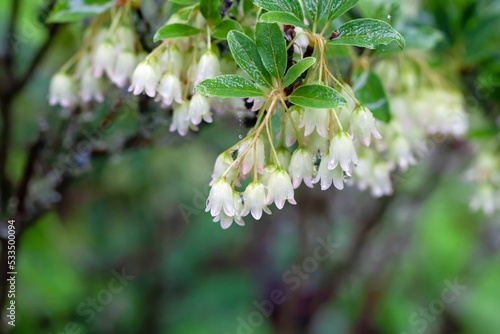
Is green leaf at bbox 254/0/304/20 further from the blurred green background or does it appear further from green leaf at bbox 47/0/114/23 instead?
the blurred green background

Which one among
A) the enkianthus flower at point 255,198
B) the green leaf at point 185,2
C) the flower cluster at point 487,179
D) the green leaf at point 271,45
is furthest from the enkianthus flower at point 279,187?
the flower cluster at point 487,179

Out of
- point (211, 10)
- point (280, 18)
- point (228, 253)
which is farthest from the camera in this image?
point (228, 253)

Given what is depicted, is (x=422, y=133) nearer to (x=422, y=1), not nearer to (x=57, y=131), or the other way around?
(x=422, y=1)

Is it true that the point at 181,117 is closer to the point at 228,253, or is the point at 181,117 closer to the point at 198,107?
the point at 198,107

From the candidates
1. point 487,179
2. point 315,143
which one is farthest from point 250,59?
point 487,179

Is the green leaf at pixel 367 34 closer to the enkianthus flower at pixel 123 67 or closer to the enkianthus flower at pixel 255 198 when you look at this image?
the enkianthus flower at pixel 255 198

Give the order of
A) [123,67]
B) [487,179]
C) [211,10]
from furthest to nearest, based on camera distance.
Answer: [487,179] → [123,67] → [211,10]
